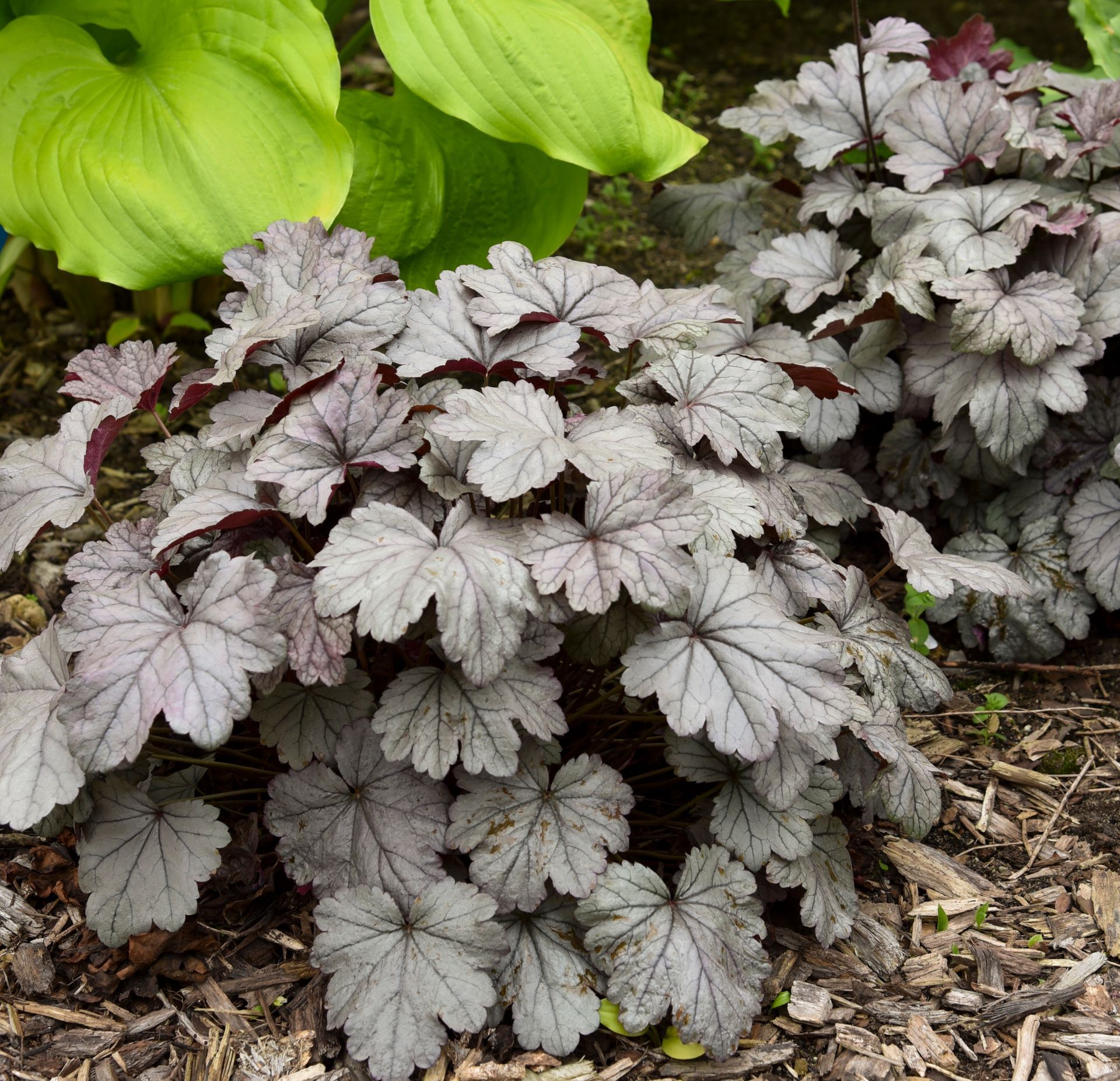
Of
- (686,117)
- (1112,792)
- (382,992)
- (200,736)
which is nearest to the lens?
(200,736)

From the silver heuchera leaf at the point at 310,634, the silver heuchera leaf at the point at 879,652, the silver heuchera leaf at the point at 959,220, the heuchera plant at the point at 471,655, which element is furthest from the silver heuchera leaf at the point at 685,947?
the silver heuchera leaf at the point at 959,220

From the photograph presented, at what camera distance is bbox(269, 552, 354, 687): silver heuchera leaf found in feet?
4.65

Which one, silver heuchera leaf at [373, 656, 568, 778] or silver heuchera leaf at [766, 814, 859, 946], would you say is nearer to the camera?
silver heuchera leaf at [373, 656, 568, 778]

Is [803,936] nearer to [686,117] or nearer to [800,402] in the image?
[800,402]

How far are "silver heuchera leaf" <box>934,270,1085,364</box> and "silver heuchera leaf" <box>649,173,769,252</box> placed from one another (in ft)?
2.25

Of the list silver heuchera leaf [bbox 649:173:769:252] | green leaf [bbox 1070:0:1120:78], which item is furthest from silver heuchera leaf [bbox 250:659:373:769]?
green leaf [bbox 1070:0:1120:78]

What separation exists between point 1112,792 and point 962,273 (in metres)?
1.08

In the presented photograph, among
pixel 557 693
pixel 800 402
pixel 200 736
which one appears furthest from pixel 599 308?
pixel 200 736

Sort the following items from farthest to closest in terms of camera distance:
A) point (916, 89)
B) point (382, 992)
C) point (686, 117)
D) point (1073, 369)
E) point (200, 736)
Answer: point (686, 117) → point (916, 89) → point (1073, 369) → point (382, 992) → point (200, 736)

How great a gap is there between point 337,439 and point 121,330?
1.55 m

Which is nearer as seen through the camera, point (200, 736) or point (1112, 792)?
point (200, 736)

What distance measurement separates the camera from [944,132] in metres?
2.39

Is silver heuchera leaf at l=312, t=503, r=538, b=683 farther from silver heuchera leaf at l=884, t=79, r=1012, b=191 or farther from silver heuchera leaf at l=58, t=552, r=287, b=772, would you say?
silver heuchera leaf at l=884, t=79, r=1012, b=191

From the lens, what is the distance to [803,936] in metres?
1.76
